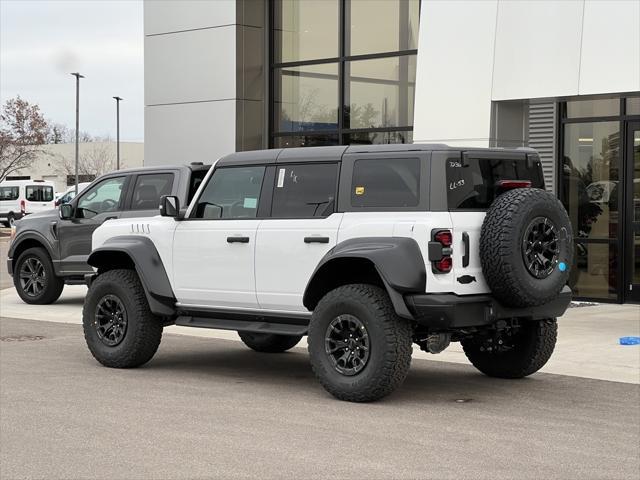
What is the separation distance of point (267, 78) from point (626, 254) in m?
7.44

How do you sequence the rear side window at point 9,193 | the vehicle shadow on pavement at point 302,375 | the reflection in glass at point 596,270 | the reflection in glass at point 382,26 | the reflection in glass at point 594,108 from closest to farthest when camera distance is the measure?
1. the vehicle shadow on pavement at point 302,375
2. the reflection in glass at point 594,108
3. the reflection in glass at point 596,270
4. the reflection in glass at point 382,26
5. the rear side window at point 9,193

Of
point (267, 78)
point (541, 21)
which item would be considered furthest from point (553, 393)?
point (267, 78)

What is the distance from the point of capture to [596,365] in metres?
10.5

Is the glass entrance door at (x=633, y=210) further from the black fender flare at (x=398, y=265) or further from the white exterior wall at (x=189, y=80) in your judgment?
the black fender flare at (x=398, y=265)

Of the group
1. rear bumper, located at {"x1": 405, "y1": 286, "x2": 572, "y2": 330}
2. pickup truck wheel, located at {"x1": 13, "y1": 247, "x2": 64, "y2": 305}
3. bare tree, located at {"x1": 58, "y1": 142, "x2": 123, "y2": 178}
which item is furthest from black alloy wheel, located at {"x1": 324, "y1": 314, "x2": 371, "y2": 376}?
bare tree, located at {"x1": 58, "y1": 142, "x2": 123, "y2": 178}

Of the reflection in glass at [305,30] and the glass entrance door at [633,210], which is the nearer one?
the glass entrance door at [633,210]

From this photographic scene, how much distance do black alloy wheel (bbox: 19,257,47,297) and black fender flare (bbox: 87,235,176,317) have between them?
6526 mm

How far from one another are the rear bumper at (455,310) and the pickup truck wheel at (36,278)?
924 cm

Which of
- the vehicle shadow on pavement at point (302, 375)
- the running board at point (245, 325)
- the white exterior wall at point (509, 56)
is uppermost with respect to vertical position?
the white exterior wall at point (509, 56)

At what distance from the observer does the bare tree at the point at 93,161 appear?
283ft

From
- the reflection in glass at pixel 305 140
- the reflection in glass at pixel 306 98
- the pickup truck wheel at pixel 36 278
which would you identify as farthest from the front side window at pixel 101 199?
the reflection in glass at pixel 306 98

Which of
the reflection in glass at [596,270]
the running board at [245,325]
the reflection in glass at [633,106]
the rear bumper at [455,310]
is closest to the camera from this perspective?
the rear bumper at [455,310]

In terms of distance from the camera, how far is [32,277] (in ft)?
55.1

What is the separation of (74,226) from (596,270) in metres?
7.38
